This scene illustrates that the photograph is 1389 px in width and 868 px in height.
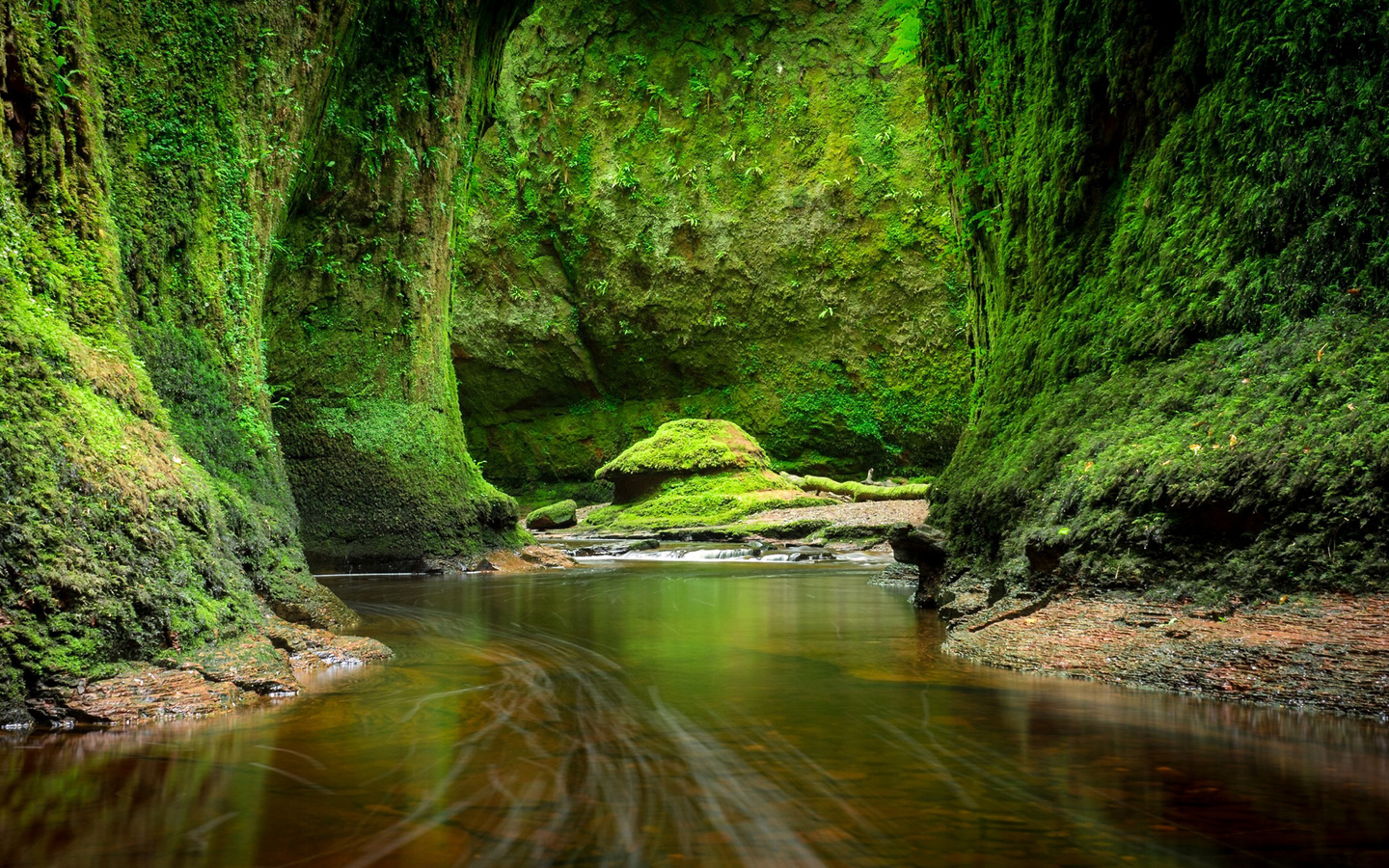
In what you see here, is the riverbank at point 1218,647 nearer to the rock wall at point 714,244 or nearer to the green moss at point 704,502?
the green moss at point 704,502

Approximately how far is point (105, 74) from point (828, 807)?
5.03 metres

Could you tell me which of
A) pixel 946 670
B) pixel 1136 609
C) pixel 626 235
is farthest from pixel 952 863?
pixel 626 235

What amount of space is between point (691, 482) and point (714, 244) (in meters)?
10.3

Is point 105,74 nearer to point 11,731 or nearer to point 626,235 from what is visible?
point 11,731

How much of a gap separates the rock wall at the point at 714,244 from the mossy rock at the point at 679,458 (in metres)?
7.03

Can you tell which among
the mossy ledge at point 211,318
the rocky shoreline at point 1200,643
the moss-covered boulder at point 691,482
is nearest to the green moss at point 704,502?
the moss-covered boulder at point 691,482

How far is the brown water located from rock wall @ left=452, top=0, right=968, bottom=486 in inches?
805

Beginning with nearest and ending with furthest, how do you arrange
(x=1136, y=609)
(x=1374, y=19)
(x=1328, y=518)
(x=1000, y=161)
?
1. (x=1328, y=518)
2. (x=1374, y=19)
3. (x=1136, y=609)
4. (x=1000, y=161)

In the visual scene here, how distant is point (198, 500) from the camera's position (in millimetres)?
3389

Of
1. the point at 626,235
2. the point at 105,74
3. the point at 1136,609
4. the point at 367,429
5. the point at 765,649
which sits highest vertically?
the point at 626,235

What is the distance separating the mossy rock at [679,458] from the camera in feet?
53.2

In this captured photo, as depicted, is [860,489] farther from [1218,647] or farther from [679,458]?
A: [1218,647]

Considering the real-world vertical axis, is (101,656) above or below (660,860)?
above

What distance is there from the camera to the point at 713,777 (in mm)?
2135
